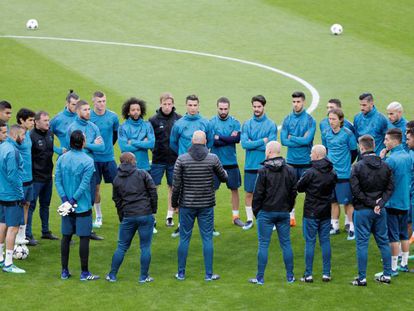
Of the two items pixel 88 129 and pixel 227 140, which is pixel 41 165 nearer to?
pixel 88 129

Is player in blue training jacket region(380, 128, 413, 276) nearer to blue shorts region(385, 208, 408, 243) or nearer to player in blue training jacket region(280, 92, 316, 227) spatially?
blue shorts region(385, 208, 408, 243)

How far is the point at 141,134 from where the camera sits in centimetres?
1714

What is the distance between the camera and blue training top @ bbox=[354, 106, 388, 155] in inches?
678

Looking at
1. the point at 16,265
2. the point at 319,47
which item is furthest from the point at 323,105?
the point at 16,265

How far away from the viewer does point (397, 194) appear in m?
14.5

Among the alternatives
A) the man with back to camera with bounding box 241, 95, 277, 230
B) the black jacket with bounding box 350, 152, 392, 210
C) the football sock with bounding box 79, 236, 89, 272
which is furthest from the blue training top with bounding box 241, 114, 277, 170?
the football sock with bounding box 79, 236, 89, 272

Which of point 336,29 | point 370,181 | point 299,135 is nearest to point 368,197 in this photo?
point 370,181

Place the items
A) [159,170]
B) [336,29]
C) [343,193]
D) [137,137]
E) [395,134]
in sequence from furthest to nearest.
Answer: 1. [336,29]
2. [159,170]
3. [137,137]
4. [343,193]
5. [395,134]

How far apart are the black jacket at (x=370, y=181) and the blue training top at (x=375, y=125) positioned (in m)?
3.27

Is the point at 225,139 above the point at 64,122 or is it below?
below

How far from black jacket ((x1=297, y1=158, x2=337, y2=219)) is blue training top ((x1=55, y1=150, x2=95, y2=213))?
328 centimetres

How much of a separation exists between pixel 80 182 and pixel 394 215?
16.3 ft

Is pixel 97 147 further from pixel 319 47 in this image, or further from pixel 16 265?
pixel 319 47

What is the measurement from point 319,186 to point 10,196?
16.1ft
